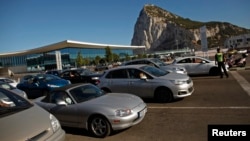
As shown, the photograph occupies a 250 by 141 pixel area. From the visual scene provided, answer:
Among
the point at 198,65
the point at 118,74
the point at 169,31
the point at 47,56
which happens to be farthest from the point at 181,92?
the point at 169,31

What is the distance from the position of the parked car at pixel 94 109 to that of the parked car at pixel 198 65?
1080 centimetres

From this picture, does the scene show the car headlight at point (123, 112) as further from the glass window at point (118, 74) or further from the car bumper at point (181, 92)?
the glass window at point (118, 74)

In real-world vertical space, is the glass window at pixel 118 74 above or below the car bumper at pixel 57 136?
above

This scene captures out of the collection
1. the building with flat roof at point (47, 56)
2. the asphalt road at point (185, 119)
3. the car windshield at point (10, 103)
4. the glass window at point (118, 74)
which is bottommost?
the asphalt road at point (185, 119)

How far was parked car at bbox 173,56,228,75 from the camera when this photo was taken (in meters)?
16.5

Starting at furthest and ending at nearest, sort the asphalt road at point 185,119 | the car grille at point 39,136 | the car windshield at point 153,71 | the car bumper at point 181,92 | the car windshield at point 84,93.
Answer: the car windshield at point 153,71
the car bumper at point 181,92
the car windshield at point 84,93
the asphalt road at point 185,119
the car grille at point 39,136

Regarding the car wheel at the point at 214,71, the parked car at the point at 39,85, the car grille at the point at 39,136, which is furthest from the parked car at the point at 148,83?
the car wheel at the point at 214,71

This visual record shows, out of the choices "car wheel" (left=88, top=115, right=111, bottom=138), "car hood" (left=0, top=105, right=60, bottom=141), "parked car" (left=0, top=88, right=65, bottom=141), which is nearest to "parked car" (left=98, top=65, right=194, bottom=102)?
"car wheel" (left=88, top=115, right=111, bottom=138)

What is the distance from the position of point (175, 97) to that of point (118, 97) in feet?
9.48

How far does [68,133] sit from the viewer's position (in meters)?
7.13

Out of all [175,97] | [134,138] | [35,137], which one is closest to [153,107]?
[175,97]

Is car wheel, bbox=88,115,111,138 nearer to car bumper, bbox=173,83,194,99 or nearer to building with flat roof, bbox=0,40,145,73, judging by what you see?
car bumper, bbox=173,83,194,99

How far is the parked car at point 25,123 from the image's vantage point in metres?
4.05

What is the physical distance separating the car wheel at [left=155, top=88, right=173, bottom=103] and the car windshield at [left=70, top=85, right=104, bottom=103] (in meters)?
2.69
